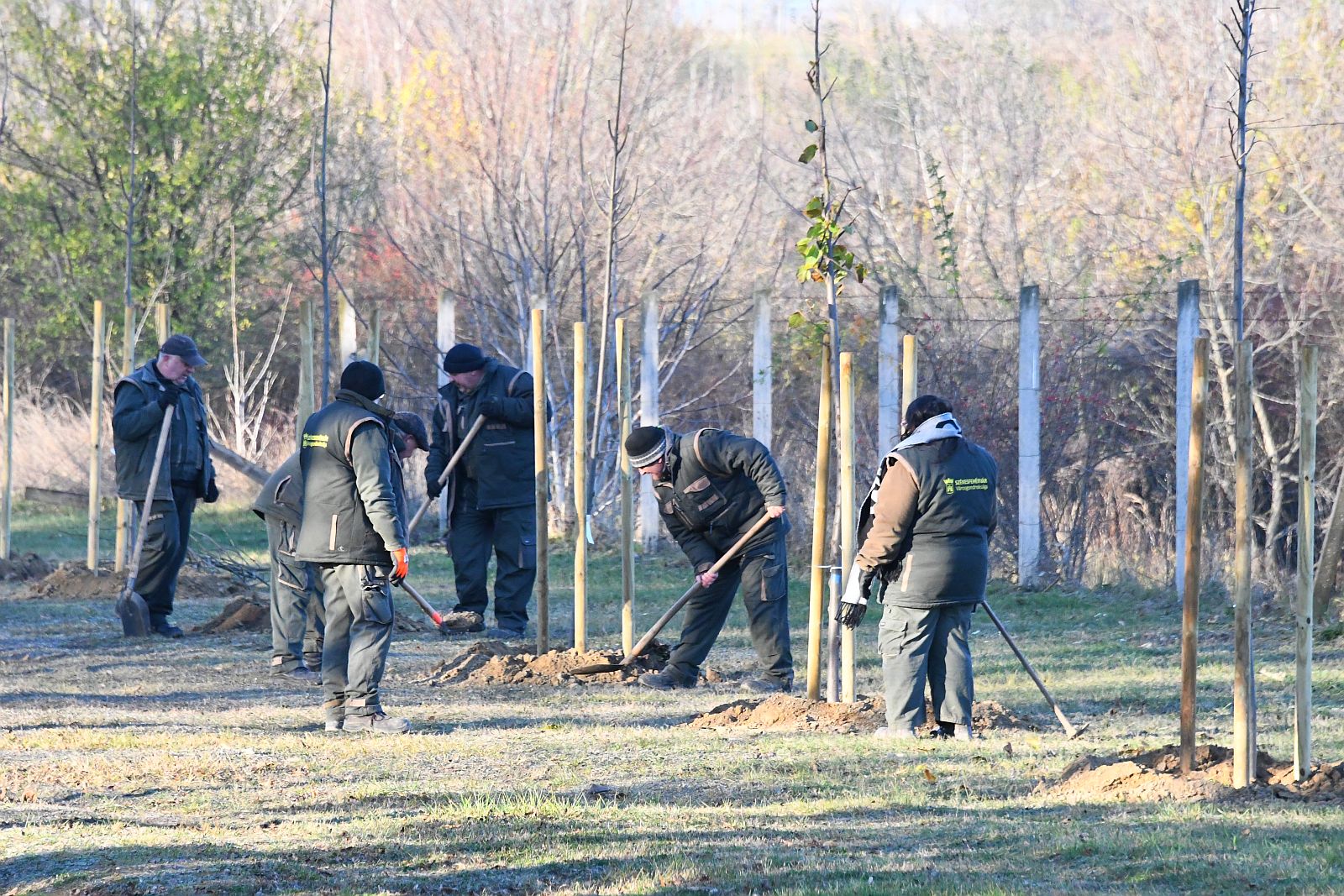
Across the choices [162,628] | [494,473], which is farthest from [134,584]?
[494,473]

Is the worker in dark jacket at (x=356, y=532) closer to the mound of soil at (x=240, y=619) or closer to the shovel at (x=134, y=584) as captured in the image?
the shovel at (x=134, y=584)

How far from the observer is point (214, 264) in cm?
2439

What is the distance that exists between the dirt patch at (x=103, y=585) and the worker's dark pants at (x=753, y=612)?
4893 millimetres

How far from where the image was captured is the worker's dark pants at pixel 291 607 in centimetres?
967

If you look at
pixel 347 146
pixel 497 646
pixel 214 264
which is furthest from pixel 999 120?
pixel 497 646

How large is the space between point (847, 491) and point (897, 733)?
1236mm

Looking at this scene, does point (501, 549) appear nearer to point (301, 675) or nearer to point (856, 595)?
point (301, 675)

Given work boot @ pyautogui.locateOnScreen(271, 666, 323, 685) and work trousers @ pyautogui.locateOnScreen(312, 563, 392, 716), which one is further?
work boot @ pyautogui.locateOnScreen(271, 666, 323, 685)

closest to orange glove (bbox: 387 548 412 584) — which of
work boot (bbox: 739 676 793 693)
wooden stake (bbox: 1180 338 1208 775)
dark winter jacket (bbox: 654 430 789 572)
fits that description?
dark winter jacket (bbox: 654 430 789 572)

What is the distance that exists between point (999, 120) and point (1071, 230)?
195 inches

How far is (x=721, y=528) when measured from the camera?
9086mm

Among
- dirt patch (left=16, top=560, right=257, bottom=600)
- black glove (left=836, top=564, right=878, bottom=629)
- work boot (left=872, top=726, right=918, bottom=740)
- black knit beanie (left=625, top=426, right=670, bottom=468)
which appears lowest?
work boot (left=872, top=726, right=918, bottom=740)

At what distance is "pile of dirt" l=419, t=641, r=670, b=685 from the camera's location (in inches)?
373

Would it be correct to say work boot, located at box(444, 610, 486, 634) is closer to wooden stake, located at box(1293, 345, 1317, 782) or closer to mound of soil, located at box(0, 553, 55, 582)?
mound of soil, located at box(0, 553, 55, 582)
